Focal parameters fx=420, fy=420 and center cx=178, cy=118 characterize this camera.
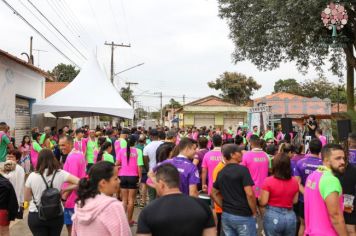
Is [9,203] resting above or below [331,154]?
below

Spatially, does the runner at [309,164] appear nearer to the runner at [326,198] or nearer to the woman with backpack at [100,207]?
the runner at [326,198]

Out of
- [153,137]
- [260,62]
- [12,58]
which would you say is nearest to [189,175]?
[153,137]

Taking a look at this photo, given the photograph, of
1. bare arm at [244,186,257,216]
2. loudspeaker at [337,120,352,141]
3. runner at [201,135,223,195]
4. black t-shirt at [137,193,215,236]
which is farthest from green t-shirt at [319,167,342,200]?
loudspeaker at [337,120,352,141]

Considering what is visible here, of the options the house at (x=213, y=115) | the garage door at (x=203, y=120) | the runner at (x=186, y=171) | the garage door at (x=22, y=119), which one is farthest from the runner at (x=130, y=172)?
the garage door at (x=203, y=120)

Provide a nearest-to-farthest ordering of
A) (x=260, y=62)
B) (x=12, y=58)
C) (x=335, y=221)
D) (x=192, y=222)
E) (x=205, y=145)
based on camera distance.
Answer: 1. (x=192, y=222)
2. (x=335, y=221)
3. (x=205, y=145)
4. (x=12, y=58)
5. (x=260, y=62)

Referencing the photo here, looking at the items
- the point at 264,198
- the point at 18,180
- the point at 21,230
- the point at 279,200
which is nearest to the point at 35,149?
the point at 21,230

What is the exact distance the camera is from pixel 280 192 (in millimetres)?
4883

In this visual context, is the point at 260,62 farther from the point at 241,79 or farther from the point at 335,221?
the point at 241,79

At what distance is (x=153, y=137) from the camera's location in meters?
8.45

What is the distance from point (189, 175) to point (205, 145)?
8.89 feet

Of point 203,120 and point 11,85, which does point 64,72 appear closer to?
point 203,120

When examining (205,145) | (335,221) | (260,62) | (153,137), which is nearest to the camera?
(335,221)

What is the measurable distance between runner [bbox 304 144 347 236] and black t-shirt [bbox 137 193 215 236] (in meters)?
1.30

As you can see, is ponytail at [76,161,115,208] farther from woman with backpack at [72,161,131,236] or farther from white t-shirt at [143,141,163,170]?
white t-shirt at [143,141,163,170]
